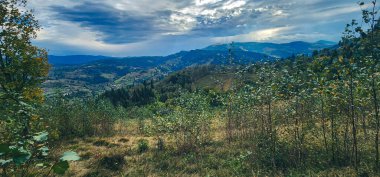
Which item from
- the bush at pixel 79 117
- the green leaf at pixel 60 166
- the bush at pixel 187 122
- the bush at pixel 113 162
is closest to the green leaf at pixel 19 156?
the green leaf at pixel 60 166

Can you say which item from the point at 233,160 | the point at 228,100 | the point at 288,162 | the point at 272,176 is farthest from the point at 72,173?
the point at 228,100

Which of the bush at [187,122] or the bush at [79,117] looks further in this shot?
the bush at [79,117]

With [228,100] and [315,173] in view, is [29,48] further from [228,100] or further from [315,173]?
[315,173]

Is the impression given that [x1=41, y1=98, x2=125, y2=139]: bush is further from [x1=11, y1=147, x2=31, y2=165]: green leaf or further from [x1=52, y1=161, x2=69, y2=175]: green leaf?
[x1=52, y1=161, x2=69, y2=175]: green leaf

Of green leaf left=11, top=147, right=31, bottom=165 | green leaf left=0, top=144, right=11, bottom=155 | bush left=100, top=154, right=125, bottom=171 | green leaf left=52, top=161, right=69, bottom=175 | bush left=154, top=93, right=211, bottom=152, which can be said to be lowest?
bush left=100, top=154, right=125, bottom=171

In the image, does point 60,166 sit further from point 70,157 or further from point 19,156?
point 19,156

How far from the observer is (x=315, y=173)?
1593 centimetres

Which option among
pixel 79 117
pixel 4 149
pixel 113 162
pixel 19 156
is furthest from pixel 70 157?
pixel 79 117

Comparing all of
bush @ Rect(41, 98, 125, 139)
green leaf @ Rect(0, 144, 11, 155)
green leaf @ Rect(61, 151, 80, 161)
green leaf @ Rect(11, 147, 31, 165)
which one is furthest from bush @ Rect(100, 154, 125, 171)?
green leaf @ Rect(0, 144, 11, 155)

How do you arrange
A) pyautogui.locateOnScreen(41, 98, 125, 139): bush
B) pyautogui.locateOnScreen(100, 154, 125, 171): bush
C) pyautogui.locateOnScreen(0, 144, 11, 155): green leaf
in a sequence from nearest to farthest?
1. pyautogui.locateOnScreen(0, 144, 11, 155): green leaf
2. pyautogui.locateOnScreen(100, 154, 125, 171): bush
3. pyautogui.locateOnScreen(41, 98, 125, 139): bush

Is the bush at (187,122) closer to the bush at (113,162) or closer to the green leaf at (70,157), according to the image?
the bush at (113,162)

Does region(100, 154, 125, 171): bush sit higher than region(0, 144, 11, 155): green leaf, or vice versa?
region(0, 144, 11, 155): green leaf

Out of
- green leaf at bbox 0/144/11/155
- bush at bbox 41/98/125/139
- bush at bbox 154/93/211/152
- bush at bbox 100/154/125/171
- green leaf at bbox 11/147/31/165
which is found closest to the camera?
green leaf at bbox 0/144/11/155

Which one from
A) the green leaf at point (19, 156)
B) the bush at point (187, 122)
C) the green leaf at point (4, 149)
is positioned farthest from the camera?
the bush at point (187, 122)
